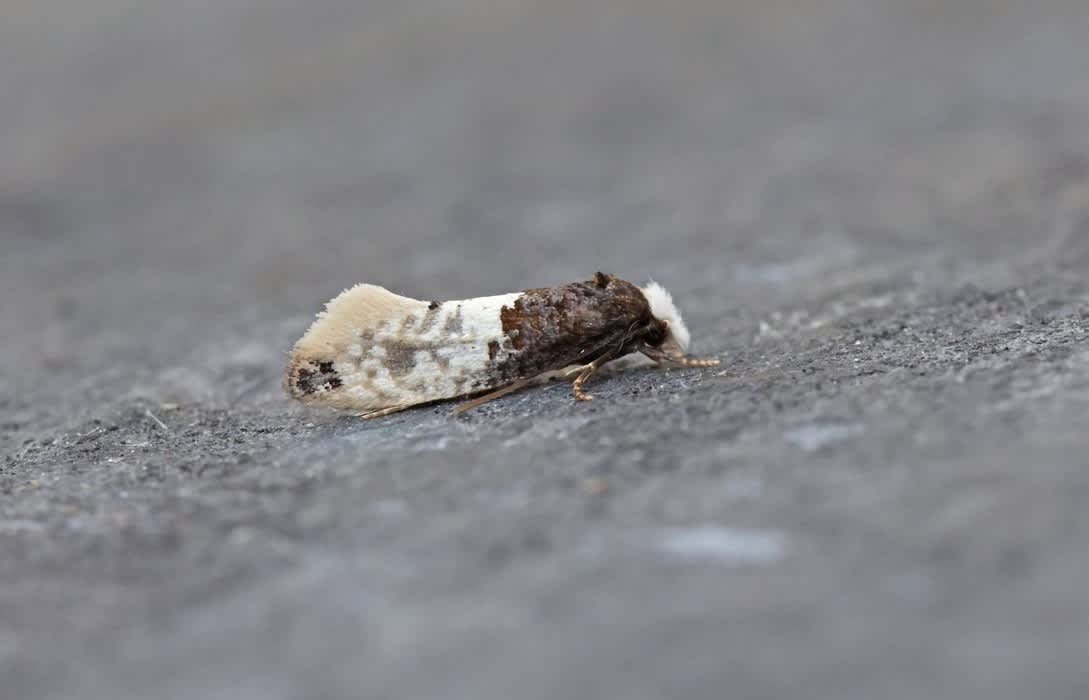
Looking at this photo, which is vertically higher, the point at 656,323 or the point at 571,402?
the point at 656,323

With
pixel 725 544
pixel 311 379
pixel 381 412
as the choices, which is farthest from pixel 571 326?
pixel 725 544

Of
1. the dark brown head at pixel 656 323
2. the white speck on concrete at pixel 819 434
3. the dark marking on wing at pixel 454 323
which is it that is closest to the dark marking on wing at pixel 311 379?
the dark marking on wing at pixel 454 323

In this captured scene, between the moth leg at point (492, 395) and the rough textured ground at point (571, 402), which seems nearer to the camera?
the rough textured ground at point (571, 402)

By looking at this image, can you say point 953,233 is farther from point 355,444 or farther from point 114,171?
point 114,171

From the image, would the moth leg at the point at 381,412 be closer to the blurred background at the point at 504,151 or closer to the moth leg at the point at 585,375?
the moth leg at the point at 585,375

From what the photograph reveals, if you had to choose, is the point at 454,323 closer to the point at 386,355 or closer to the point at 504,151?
the point at 386,355

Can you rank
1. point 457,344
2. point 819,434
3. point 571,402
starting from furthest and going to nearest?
point 457,344 → point 571,402 → point 819,434

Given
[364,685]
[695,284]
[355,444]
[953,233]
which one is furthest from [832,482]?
[953,233]
